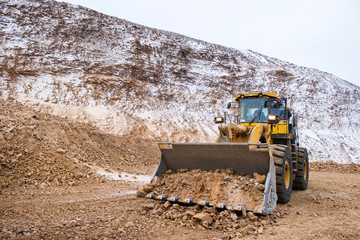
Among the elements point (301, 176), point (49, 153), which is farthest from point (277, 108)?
point (49, 153)

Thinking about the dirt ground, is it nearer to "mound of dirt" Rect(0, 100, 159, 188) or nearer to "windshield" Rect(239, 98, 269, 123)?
"mound of dirt" Rect(0, 100, 159, 188)

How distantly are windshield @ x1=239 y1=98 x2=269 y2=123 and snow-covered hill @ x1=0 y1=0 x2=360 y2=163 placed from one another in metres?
12.0

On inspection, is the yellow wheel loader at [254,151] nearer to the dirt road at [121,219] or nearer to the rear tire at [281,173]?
the rear tire at [281,173]

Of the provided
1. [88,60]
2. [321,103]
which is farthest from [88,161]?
[321,103]

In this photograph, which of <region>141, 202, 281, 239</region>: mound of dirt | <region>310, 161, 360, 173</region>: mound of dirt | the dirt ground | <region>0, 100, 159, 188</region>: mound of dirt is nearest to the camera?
the dirt ground

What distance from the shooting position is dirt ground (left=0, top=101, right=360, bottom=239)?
4.15m

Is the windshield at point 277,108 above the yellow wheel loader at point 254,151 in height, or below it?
above

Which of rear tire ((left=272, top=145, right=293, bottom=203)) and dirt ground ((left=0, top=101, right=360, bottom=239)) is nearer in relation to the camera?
dirt ground ((left=0, top=101, right=360, bottom=239))

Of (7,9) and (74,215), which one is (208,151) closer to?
(74,215)

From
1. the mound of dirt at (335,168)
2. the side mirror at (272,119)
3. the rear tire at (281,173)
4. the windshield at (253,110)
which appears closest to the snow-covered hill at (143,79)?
the mound of dirt at (335,168)

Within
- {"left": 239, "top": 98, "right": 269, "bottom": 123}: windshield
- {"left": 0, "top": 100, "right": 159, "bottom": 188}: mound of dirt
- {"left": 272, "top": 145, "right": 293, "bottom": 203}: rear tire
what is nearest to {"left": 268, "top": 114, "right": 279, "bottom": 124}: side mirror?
{"left": 239, "top": 98, "right": 269, "bottom": 123}: windshield

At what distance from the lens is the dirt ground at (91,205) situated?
415 cm

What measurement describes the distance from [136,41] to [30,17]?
1069 centimetres

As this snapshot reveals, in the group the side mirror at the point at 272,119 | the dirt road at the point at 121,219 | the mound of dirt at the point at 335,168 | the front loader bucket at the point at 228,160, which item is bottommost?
the mound of dirt at the point at 335,168
